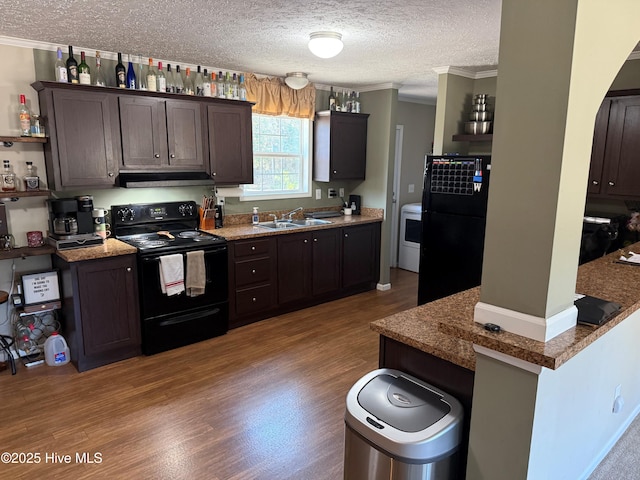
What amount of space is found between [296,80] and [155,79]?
133 cm

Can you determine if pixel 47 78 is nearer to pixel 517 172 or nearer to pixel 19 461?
pixel 19 461

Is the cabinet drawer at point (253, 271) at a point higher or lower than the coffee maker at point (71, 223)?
lower

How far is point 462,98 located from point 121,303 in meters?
3.66

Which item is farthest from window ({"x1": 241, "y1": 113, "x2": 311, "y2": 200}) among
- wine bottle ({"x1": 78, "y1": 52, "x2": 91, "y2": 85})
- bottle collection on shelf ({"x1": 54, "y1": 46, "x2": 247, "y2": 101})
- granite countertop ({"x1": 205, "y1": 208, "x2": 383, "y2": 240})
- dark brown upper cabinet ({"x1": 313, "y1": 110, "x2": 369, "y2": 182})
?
wine bottle ({"x1": 78, "y1": 52, "x2": 91, "y2": 85})

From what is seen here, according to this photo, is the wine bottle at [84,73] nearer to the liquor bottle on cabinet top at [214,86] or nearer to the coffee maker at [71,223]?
the coffee maker at [71,223]

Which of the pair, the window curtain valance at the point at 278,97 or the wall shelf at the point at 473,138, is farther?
the window curtain valance at the point at 278,97

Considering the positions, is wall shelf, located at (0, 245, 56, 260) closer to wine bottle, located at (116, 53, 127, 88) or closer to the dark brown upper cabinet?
wine bottle, located at (116, 53, 127, 88)

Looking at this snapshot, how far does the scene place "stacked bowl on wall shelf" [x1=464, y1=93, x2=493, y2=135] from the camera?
13.3ft

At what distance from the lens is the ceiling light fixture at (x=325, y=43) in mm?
2877

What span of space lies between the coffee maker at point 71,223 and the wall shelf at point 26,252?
0.06 m

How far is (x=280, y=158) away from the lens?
4957 mm

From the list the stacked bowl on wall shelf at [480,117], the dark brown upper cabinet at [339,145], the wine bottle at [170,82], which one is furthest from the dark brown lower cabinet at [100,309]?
the stacked bowl on wall shelf at [480,117]

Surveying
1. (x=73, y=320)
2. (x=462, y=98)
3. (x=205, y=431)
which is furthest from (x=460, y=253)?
(x=73, y=320)

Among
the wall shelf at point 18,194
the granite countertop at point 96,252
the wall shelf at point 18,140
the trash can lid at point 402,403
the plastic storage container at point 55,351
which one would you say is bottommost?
the plastic storage container at point 55,351
